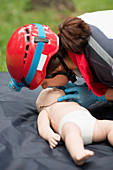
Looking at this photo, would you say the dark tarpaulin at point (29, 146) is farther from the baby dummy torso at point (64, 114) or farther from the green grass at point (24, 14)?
the green grass at point (24, 14)

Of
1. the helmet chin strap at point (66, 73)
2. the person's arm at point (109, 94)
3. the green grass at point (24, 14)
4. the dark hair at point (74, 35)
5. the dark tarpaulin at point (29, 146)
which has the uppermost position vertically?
the dark hair at point (74, 35)

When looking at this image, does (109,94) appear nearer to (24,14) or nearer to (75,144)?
(75,144)

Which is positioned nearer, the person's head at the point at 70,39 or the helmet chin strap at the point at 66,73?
the person's head at the point at 70,39

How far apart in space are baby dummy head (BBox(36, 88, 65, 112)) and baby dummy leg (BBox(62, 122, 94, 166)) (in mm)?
338

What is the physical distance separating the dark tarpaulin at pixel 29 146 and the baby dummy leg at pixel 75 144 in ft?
0.21

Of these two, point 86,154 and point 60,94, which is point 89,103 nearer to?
point 60,94

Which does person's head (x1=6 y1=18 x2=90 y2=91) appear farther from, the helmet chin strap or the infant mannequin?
the infant mannequin

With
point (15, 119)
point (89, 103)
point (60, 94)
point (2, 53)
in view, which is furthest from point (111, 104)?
point (2, 53)

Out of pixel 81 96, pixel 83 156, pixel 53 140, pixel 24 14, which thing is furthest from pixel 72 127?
pixel 24 14

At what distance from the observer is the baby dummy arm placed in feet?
4.94

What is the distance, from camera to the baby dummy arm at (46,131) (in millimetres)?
1507

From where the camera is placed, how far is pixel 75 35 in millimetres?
1613

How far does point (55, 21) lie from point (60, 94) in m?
4.19

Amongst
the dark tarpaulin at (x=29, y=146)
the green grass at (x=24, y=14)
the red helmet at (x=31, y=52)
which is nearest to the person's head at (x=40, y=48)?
the red helmet at (x=31, y=52)
